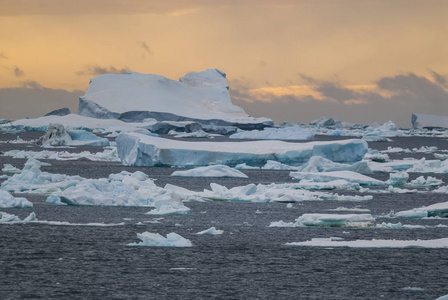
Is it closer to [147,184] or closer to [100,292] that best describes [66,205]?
[147,184]

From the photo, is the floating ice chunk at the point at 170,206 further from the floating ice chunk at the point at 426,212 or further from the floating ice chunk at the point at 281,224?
the floating ice chunk at the point at 426,212

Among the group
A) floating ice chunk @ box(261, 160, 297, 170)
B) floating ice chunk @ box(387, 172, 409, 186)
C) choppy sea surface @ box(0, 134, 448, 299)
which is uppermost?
floating ice chunk @ box(261, 160, 297, 170)

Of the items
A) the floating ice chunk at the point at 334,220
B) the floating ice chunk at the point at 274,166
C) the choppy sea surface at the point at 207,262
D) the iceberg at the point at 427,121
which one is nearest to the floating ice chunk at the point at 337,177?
the floating ice chunk at the point at 274,166

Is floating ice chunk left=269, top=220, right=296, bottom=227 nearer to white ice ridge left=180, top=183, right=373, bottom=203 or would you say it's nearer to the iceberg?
white ice ridge left=180, top=183, right=373, bottom=203

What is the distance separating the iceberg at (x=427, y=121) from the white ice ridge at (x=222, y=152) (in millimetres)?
58275

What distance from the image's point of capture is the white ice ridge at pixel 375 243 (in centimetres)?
903

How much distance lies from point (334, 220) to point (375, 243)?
1.39m

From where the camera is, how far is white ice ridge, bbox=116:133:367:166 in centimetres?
2188

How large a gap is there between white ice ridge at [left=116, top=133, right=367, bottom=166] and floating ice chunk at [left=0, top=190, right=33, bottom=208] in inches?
374

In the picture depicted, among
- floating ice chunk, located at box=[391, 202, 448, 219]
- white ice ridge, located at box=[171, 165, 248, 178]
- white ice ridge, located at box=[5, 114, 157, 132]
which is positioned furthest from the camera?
white ice ridge, located at box=[5, 114, 157, 132]

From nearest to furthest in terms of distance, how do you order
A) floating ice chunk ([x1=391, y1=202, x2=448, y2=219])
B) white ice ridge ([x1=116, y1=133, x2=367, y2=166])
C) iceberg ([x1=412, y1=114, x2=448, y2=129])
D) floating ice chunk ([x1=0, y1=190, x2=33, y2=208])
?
floating ice chunk ([x1=391, y1=202, x2=448, y2=219])
floating ice chunk ([x1=0, y1=190, x2=33, y2=208])
white ice ridge ([x1=116, y1=133, x2=367, y2=166])
iceberg ([x1=412, y1=114, x2=448, y2=129])

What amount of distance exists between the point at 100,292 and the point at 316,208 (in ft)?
23.5

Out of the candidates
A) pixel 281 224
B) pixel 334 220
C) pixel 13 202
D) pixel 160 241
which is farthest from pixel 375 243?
pixel 13 202

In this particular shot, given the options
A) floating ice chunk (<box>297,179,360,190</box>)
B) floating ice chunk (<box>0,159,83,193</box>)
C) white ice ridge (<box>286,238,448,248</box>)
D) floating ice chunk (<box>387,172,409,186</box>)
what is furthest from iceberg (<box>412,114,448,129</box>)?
white ice ridge (<box>286,238,448,248</box>)
